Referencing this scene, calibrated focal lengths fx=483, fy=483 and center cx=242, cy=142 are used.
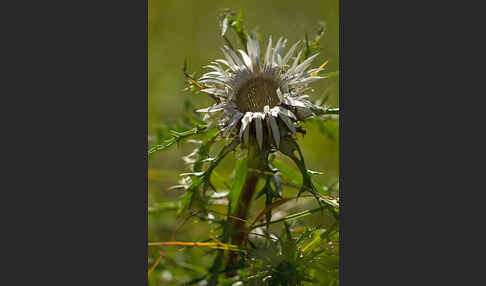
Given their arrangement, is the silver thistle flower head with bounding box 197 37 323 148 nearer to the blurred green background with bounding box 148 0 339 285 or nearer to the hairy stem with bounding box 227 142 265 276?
the blurred green background with bounding box 148 0 339 285

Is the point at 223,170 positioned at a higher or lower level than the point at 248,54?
lower

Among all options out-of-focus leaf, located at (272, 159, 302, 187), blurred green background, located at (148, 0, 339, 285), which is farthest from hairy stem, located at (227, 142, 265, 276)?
blurred green background, located at (148, 0, 339, 285)

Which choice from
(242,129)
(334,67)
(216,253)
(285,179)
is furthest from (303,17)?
(216,253)

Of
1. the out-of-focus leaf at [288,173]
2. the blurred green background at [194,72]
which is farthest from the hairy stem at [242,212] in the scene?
the blurred green background at [194,72]

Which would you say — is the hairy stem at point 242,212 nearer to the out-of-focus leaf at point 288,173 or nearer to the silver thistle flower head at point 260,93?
the out-of-focus leaf at point 288,173

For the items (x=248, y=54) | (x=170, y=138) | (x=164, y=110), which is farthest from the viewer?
(x=164, y=110)

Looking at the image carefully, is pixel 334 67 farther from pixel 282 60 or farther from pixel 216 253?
pixel 216 253
